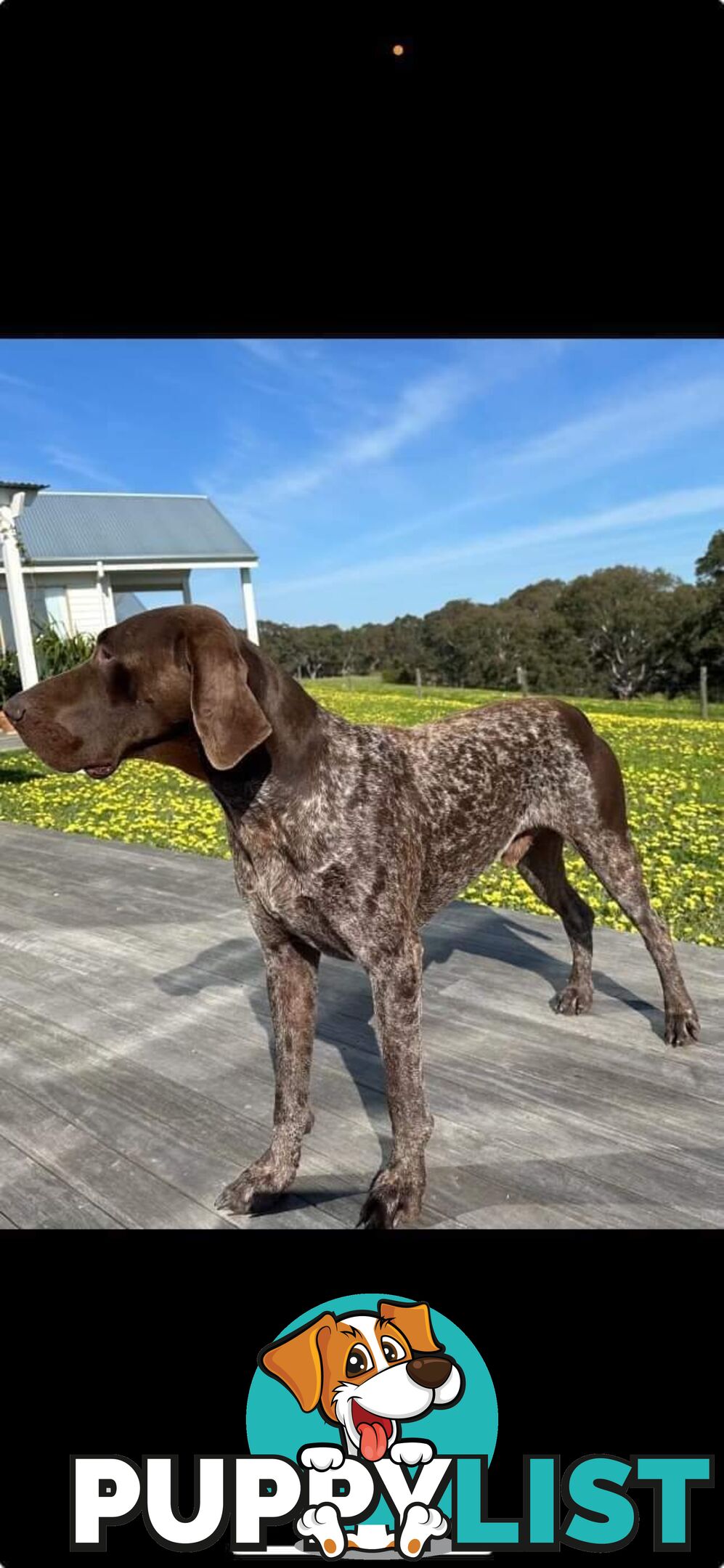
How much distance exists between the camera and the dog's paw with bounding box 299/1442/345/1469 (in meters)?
1.54

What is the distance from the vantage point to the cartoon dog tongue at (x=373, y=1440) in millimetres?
1551

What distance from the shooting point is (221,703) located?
178 cm

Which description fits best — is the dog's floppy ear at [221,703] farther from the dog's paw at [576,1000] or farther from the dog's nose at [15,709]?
the dog's paw at [576,1000]

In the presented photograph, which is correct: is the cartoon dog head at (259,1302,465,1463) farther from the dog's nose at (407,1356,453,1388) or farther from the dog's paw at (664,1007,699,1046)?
the dog's paw at (664,1007,699,1046)

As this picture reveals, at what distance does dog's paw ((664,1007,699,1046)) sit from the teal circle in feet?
5.22

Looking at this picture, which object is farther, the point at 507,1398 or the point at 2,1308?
the point at 2,1308

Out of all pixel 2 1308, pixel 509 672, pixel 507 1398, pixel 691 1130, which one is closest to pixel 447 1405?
pixel 507 1398

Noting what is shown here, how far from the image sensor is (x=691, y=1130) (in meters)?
2.46

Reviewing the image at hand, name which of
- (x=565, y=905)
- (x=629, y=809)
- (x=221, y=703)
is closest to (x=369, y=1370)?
(x=221, y=703)

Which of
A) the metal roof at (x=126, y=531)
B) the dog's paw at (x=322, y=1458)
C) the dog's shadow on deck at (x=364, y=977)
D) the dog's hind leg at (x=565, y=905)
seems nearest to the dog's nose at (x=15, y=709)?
the dog's paw at (x=322, y=1458)

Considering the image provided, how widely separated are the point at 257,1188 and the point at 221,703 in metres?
1.29
